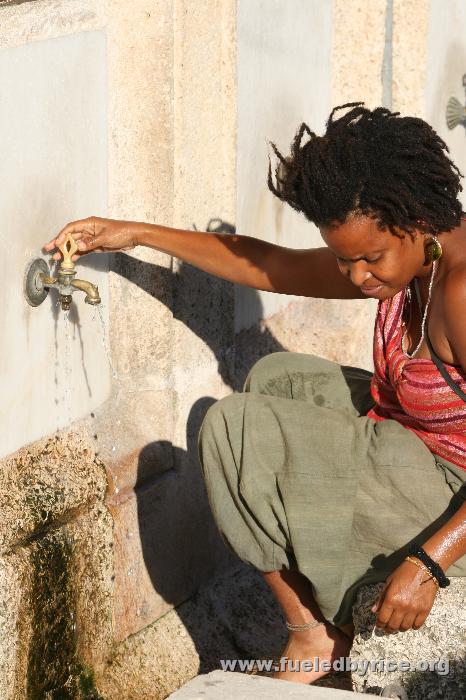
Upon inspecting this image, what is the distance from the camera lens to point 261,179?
13.1 ft

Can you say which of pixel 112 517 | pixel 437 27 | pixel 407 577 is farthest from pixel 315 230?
pixel 407 577

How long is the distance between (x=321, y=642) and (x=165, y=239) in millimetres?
1149

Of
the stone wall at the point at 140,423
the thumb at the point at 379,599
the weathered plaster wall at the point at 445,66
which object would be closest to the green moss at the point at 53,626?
the stone wall at the point at 140,423

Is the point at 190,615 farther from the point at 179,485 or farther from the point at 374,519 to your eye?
the point at 374,519

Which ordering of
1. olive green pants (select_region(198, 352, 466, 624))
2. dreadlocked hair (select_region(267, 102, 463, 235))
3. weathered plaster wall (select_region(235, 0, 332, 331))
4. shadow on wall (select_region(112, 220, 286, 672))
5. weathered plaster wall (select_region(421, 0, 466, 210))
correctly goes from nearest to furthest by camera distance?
dreadlocked hair (select_region(267, 102, 463, 235)) < olive green pants (select_region(198, 352, 466, 624)) < shadow on wall (select_region(112, 220, 286, 672)) < weathered plaster wall (select_region(235, 0, 332, 331)) < weathered plaster wall (select_region(421, 0, 466, 210))

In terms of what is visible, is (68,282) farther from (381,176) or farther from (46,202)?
(381,176)

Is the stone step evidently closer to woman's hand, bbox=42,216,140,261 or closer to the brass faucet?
the brass faucet

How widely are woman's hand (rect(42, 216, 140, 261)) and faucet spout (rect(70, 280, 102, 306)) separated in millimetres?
86

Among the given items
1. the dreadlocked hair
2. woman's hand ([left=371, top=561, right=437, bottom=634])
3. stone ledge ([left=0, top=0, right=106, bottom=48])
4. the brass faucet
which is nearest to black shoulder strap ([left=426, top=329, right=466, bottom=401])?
the dreadlocked hair

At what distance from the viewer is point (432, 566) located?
2.68 metres

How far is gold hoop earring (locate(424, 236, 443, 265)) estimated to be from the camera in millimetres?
2783

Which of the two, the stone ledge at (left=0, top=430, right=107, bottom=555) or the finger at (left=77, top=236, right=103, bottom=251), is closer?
the stone ledge at (left=0, top=430, right=107, bottom=555)

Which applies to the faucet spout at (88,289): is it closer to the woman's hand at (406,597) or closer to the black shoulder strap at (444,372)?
the black shoulder strap at (444,372)

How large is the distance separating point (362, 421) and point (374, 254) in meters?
0.54
